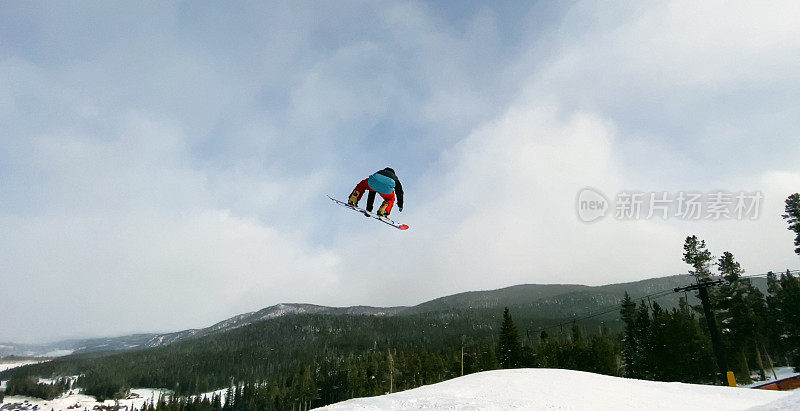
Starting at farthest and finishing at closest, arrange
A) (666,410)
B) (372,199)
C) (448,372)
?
(448,372), (372,199), (666,410)

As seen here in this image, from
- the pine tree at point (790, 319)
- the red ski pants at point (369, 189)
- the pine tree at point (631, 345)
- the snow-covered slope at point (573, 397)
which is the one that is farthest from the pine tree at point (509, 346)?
the red ski pants at point (369, 189)

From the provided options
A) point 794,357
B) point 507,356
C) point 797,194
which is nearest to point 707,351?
point 794,357

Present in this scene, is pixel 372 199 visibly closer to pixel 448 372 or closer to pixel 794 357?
pixel 794 357

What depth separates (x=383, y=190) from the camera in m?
17.0

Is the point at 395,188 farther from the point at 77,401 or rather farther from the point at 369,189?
the point at 77,401

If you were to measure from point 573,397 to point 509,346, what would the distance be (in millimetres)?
45372

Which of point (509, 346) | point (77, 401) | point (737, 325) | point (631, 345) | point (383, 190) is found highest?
point (383, 190)

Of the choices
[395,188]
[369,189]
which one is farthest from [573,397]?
[369,189]

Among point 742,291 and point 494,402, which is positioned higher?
point 742,291

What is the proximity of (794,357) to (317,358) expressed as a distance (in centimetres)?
17202

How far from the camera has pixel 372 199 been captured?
18406 mm

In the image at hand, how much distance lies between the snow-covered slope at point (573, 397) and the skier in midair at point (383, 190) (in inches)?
347

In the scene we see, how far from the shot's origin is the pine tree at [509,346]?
194ft

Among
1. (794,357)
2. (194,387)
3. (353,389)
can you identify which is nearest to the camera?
(794,357)
